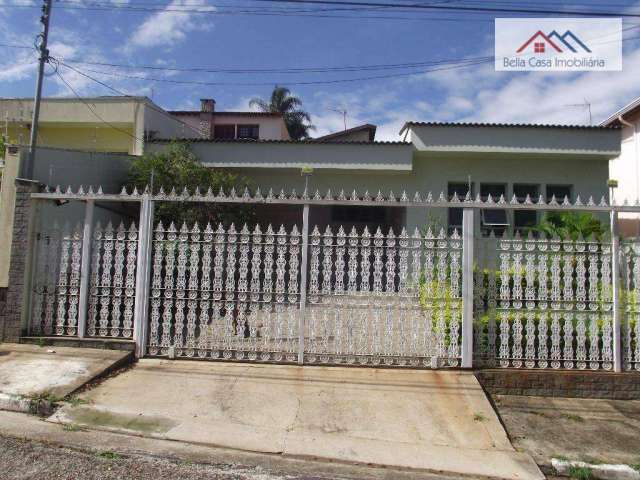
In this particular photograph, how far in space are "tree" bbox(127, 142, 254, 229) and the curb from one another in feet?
25.7

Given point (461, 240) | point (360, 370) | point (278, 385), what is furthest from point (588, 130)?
point (278, 385)

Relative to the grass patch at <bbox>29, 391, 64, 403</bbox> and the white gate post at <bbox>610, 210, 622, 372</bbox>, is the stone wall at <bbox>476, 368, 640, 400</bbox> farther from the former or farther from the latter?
the grass patch at <bbox>29, 391, 64, 403</bbox>

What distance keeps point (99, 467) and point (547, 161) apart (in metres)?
14.0

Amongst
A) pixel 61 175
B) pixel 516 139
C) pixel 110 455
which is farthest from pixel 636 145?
pixel 110 455

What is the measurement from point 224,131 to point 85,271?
56.4ft

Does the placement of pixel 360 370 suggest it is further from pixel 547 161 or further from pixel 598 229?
pixel 547 161

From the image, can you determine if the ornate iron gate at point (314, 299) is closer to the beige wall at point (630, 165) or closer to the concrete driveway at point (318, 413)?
the concrete driveway at point (318, 413)

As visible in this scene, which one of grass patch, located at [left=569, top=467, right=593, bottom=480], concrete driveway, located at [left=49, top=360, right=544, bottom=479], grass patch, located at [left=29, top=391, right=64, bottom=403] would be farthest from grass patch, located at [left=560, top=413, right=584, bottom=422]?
grass patch, located at [left=29, top=391, right=64, bottom=403]

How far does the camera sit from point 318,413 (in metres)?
4.72

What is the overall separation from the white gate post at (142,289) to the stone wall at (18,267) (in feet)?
5.02

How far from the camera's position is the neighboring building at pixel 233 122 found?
21.8m

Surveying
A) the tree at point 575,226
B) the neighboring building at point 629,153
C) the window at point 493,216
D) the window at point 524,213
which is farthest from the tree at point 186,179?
the neighboring building at point 629,153

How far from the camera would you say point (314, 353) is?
574cm

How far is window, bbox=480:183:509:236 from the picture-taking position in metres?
10.6
